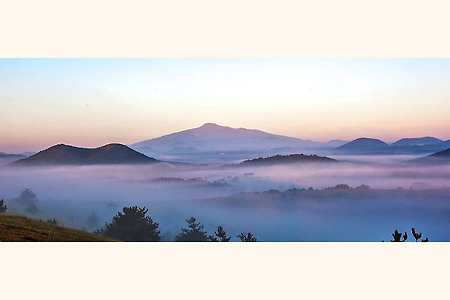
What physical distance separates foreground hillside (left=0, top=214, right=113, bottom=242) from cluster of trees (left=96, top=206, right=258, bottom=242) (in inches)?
15.1

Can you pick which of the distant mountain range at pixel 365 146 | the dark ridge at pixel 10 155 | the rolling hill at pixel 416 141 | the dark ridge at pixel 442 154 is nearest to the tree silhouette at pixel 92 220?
the dark ridge at pixel 10 155

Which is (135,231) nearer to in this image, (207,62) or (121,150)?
(121,150)

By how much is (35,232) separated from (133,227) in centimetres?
196

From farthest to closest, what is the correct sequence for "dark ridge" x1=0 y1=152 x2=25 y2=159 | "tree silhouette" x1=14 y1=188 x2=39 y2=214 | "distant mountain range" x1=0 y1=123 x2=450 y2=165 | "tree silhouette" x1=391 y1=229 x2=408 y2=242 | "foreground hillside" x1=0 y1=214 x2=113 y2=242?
"distant mountain range" x1=0 y1=123 x2=450 y2=165 → "dark ridge" x1=0 y1=152 x2=25 y2=159 → "tree silhouette" x1=14 y1=188 x2=39 y2=214 → "tree silhouette" x1=391 y1=229 x2=408 y2=242 → "foreground hillside" x1=0 y1=214 x2=113 y2=242

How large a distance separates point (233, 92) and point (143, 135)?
91.0 inches

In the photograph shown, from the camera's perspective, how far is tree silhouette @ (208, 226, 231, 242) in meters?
9.80

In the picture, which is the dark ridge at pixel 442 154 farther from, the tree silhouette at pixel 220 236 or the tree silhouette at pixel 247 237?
the tree silhouette at pixel 220 236

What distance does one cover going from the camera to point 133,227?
9.83m

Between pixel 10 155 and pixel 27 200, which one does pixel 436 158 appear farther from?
pixel 10 155

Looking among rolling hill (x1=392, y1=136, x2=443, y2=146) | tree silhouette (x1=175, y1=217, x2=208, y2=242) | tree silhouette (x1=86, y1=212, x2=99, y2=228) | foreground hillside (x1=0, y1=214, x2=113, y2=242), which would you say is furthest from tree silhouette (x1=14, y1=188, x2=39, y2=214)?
rolling hill (x1=392, y1=136, x2=443, y2=146)

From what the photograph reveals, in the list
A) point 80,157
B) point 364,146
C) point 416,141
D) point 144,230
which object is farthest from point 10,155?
point 416,141

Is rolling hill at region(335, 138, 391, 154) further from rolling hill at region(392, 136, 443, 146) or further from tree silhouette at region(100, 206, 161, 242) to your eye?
tree silhouette at region(100, 206, 161, 242)

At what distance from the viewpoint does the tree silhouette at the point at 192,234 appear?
32.1ft

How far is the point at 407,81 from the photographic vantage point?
10203mm
